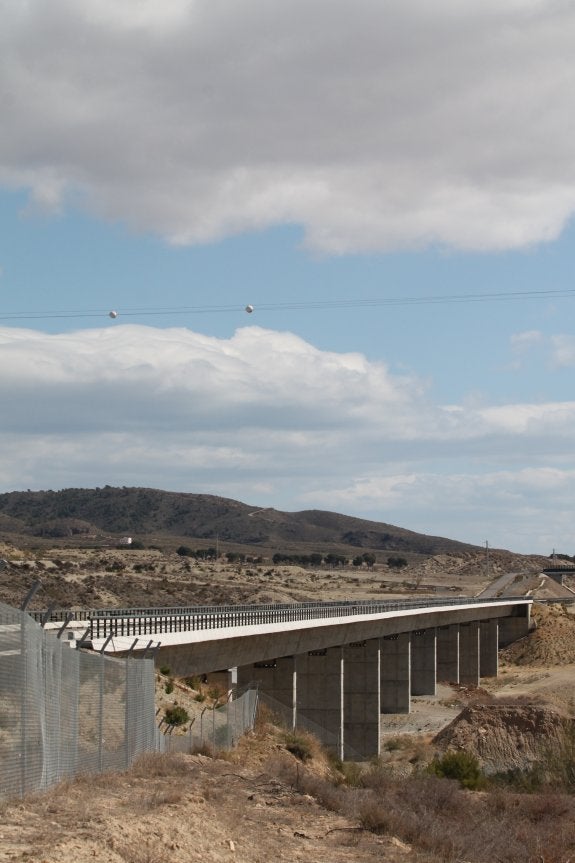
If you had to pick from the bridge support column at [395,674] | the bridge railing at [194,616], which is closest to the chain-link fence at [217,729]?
the bridge railing at [194,616]

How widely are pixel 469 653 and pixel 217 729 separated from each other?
7761cm

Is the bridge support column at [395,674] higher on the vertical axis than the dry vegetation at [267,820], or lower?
lower

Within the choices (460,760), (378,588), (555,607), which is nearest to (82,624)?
(460,760)

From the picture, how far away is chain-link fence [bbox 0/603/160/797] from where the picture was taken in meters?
13.6

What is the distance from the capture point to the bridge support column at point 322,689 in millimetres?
64688

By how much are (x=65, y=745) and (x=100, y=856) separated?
562 centimetres

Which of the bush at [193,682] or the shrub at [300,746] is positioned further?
the bush at [193,682]

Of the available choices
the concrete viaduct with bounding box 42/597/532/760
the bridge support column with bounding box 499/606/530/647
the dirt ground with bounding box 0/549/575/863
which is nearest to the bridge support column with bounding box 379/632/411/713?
the concrete viaduct with bounding box 42/597/532/760

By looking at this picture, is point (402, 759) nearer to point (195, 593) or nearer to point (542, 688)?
point (542, 688)

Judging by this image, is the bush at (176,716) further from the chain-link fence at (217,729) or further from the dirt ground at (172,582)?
the dirt ground at (172,582)

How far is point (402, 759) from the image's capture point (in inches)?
2304

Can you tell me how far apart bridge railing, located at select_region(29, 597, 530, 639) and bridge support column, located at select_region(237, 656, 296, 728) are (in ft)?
8.31

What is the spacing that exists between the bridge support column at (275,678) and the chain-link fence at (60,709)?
3393 centimetres

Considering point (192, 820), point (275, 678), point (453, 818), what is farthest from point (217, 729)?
point (275, 678)
